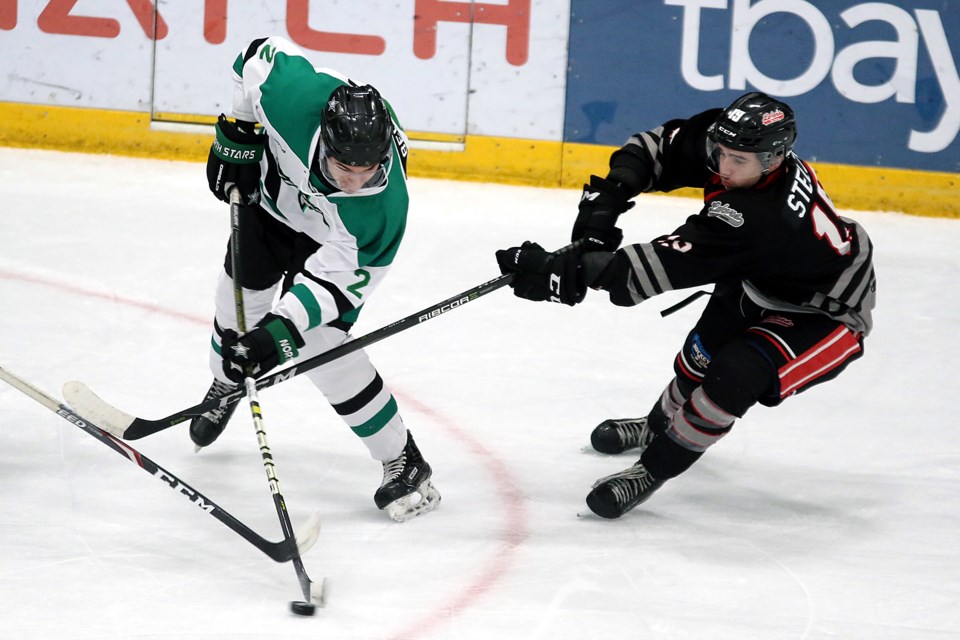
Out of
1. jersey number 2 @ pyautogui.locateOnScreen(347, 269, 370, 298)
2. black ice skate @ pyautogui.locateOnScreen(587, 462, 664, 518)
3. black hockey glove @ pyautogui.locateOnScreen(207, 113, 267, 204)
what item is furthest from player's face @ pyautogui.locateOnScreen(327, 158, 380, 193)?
black ice skate @ pyautogui.locateOnScreen(587, 462, 664, 518)

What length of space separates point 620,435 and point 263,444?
111cm

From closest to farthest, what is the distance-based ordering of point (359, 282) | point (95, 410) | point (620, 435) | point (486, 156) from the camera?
point (359, 282) → point (95, 410) → point (620, 435) → point (486, 156)

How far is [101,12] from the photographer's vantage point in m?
5.66

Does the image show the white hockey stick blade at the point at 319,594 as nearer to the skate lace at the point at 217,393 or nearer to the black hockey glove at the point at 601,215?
the skate lace at the point at 217,393

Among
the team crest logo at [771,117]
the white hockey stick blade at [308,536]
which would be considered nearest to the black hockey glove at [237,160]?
the white hockey stick blade at [308,536]

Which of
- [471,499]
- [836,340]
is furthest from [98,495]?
[836,340]

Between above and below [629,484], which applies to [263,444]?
above

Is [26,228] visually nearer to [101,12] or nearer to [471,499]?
[101,12]

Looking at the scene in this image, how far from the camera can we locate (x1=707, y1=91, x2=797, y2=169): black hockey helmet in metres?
2.63

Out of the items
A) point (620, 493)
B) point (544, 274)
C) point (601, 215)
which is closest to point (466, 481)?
point (620, 493)

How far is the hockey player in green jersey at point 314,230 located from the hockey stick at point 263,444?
4 cm

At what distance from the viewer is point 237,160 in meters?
2.99

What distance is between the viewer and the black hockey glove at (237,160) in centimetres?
298

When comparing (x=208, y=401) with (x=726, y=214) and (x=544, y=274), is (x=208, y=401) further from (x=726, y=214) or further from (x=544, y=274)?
→ (x=726, y=214)
